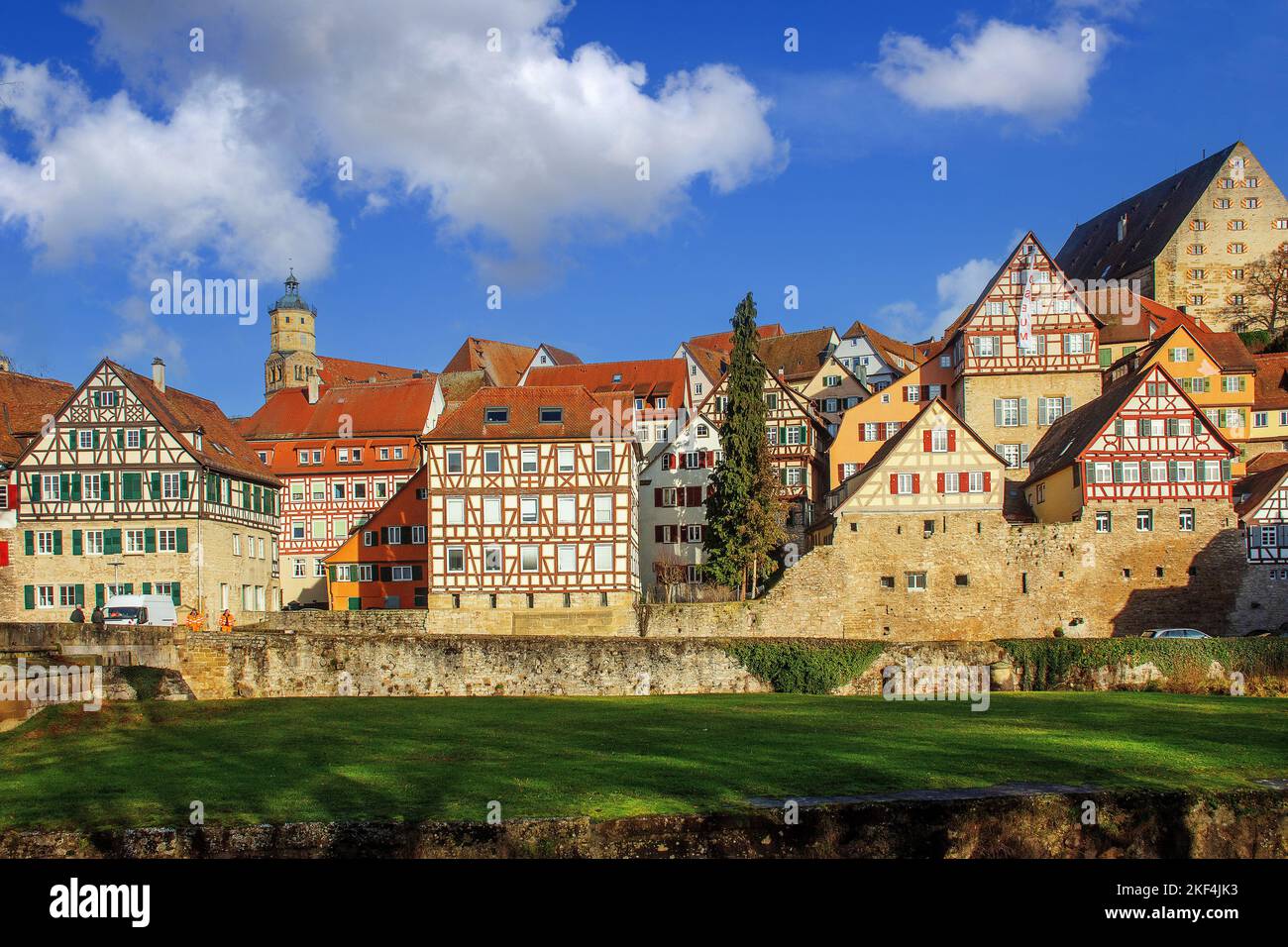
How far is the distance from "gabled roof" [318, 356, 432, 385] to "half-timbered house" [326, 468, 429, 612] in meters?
30.0

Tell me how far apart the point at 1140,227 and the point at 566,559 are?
6001cm

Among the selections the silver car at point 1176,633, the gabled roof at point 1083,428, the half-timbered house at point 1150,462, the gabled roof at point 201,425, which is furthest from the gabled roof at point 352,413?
the silver car at point 1176,633

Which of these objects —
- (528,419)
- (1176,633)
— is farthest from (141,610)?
(1176,633)

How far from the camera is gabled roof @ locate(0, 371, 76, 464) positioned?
172ft

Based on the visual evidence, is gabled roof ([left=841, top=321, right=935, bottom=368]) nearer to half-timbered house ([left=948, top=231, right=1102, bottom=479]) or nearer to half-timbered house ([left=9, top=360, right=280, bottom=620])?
half-timbered house ([left=948, top=231, right=1102, bottom=479])

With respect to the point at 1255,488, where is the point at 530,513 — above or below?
below

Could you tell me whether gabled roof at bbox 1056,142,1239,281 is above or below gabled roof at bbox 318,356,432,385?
above

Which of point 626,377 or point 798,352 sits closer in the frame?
point 626,377

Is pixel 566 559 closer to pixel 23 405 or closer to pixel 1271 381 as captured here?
pixel 23 405

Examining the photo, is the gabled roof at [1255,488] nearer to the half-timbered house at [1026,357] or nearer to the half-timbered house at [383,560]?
the half-timbered house at [1026,357]

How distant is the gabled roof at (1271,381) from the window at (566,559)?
120ft

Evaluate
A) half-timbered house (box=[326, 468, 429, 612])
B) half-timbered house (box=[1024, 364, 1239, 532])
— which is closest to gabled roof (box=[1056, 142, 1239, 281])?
half-timbered house (box=[1024, 364, 1239, 532])

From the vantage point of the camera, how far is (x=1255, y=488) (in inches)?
1993
